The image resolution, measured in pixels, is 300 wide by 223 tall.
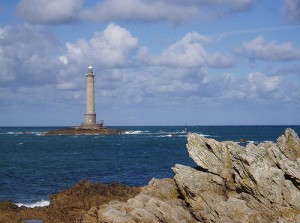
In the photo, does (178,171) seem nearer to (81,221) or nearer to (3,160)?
(81,221)

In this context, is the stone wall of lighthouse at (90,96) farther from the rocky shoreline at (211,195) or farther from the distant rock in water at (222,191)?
the distant rock in water at (222,191)

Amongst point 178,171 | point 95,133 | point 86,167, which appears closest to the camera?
point 178,171

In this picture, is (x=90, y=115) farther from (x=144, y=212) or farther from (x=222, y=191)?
(x=144, y=212)

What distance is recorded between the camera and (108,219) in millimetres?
22750

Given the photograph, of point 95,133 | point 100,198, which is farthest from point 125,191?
point 95,133

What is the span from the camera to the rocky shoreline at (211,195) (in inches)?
877

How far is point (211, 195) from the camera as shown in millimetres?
24703

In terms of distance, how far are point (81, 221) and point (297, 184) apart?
435 inches

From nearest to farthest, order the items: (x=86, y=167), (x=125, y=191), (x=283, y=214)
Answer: (x=283, y=214) < (x=125, y=191) < (x=86, y=167)

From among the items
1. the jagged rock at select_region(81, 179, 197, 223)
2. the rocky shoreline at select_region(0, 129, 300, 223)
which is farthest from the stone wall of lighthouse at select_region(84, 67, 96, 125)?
the jagged rock at select_region(81, 179, 197, 223)

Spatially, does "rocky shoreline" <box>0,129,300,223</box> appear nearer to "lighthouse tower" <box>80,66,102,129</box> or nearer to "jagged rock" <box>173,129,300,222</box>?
"jagged rock" <box>173,129,300,222</box>

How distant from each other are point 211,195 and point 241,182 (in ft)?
5.42

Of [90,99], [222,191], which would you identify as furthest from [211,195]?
[90,99]

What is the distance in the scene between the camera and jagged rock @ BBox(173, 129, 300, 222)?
22.0m
